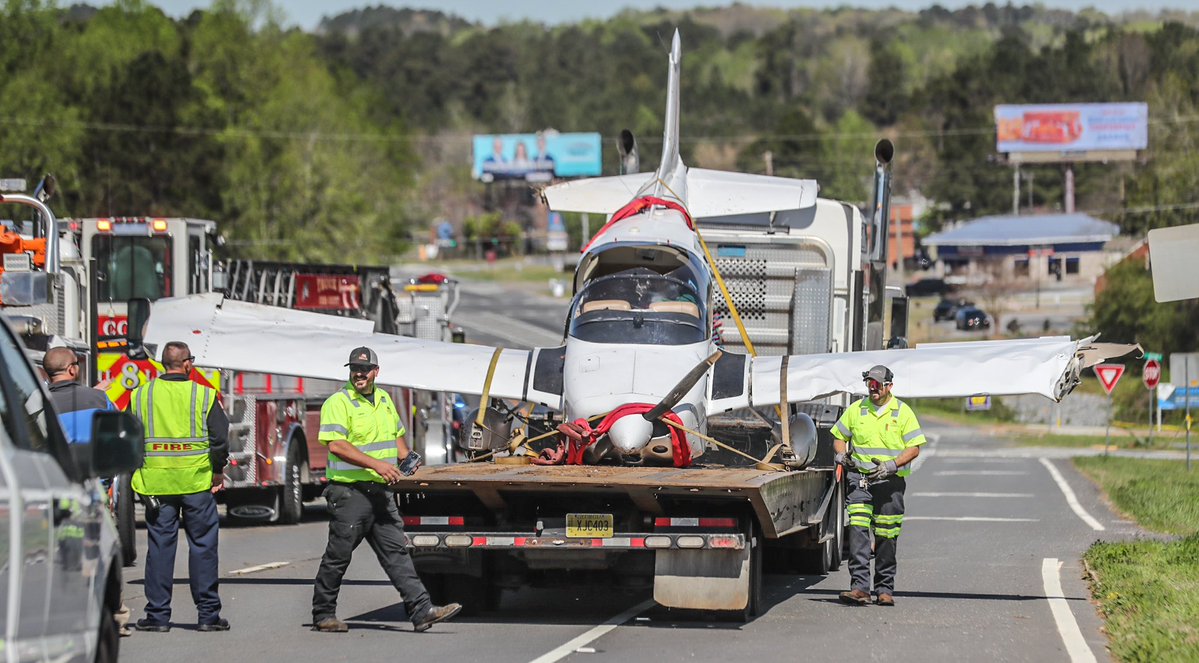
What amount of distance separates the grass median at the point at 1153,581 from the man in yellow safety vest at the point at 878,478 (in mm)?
1550

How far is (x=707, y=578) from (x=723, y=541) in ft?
1.05

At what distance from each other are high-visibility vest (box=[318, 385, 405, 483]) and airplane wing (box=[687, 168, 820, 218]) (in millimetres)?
7597

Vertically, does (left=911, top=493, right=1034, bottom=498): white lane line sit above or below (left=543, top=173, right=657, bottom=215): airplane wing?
below

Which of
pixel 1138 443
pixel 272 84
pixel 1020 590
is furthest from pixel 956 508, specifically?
pixel 272 84

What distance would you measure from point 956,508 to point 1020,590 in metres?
10.7

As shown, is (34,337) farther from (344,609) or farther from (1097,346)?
(1097,346)

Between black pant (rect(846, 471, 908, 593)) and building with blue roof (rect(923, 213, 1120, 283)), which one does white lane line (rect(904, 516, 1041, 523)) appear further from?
building with blue roof (rect(923, 213, 1120, 283))

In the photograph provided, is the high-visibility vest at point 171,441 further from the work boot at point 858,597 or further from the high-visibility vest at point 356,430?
Result: the work boot at point 858,597

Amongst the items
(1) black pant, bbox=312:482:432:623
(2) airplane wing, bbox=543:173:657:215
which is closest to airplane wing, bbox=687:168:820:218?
(2) airplane wing, bbox=543:173:657:215

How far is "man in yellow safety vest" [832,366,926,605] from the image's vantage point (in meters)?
13.8

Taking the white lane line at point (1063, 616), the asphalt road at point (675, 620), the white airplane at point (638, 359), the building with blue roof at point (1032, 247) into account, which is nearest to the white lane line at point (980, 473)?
the asphalt road at point (675, 620)

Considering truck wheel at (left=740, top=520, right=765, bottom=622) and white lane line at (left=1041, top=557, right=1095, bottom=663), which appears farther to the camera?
truck wheel at (left=740, top=520, right=765, bottom=622)

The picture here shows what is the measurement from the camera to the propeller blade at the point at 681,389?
13.7m

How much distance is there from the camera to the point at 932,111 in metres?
152
